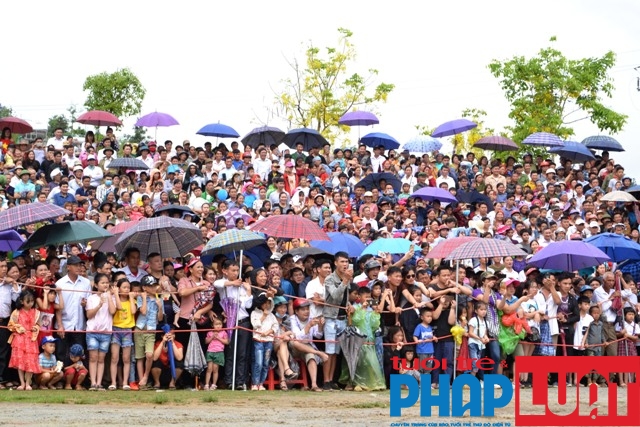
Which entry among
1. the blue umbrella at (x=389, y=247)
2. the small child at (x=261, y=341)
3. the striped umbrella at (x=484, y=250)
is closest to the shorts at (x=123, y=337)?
the small child at (x=261, y=341)

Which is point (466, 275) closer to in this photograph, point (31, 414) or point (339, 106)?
point (31, 414)

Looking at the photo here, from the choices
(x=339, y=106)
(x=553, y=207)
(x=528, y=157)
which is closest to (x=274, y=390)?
(x=553, y=207)

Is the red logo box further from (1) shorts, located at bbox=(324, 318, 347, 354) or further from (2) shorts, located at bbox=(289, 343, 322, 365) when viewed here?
(2) shorts, located at bbox=(289, 343, 322, 365)

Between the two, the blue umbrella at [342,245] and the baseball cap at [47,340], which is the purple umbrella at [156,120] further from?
the baseball cap at [47,340]

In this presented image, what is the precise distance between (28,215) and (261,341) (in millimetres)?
4028

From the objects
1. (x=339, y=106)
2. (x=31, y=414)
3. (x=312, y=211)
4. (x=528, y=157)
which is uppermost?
(x=339, y=106)

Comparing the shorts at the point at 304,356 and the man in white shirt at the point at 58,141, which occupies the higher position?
the man in white shirt at the point at 58,141

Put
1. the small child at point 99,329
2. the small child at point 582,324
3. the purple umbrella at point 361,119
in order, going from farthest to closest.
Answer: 1. the purple umbrella at point 361,119
2. the small child at point 582,324
3. the small child at point 99,329

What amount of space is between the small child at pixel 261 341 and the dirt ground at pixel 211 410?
0.62 meters

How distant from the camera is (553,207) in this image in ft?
87.1

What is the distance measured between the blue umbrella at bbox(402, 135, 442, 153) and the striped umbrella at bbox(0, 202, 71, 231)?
1546 centimetres

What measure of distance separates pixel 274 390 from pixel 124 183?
354 inches

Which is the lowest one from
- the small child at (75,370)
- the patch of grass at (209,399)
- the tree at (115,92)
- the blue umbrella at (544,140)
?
the patch of grass at (209,399)

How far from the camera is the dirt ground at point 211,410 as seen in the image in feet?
43.7
